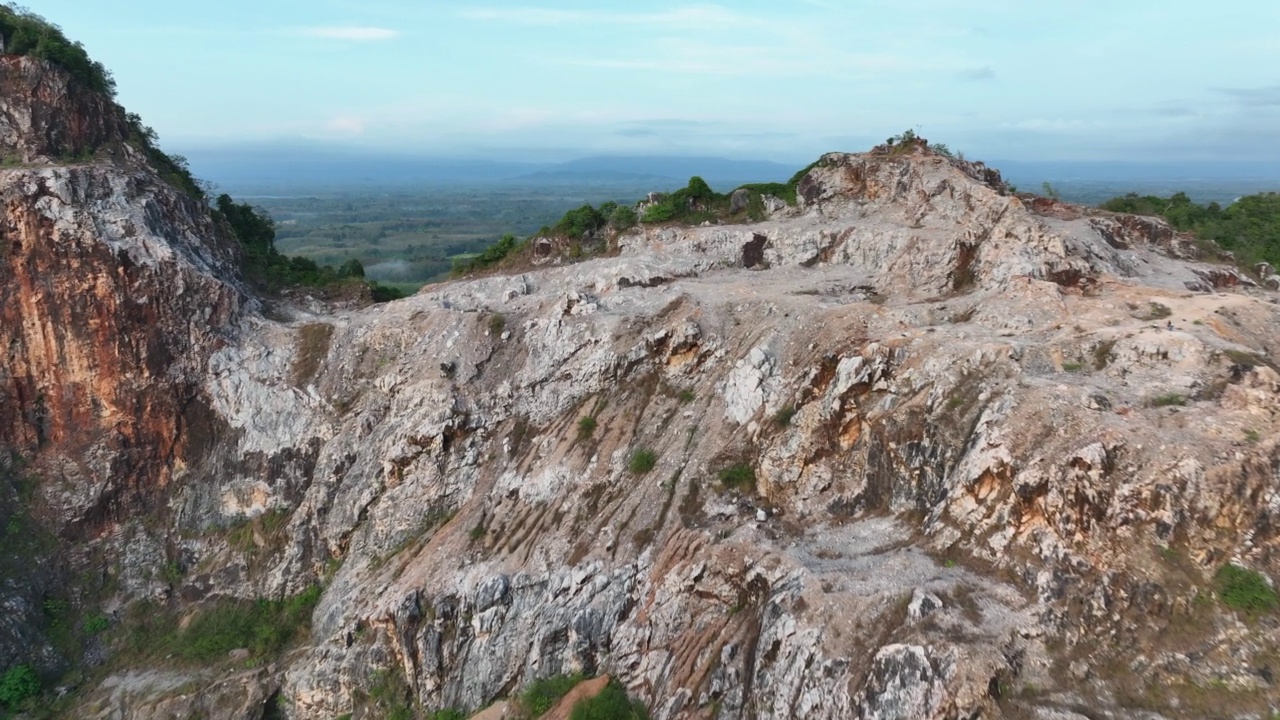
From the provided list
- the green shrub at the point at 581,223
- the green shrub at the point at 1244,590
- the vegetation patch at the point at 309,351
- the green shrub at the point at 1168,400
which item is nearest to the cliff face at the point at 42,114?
the vegetation patch at the point at 309,351

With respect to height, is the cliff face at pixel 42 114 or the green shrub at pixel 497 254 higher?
the cliff face at pixel 42 114

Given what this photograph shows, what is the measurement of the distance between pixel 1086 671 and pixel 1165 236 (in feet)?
90.2

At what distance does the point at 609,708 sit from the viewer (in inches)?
776

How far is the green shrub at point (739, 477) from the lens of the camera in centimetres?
2312

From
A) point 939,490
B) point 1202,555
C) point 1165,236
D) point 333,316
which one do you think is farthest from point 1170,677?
point 333,316

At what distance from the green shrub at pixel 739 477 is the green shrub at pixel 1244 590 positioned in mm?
12172

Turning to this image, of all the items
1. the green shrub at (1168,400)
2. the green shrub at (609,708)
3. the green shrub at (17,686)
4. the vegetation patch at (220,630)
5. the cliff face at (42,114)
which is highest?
the cliff face at (42,114)

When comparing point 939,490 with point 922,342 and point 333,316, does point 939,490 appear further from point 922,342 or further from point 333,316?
point 333,316

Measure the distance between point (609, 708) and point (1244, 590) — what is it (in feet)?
52.2

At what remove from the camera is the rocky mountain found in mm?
15953

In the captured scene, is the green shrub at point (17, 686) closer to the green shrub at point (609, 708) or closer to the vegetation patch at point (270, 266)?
the vegetation patch at point (270, 266)

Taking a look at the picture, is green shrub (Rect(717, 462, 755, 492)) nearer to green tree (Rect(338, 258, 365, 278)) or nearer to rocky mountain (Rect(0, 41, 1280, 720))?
rocky mountain (Rect(0, 41, 1280, 720))

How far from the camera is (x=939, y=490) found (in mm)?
19609

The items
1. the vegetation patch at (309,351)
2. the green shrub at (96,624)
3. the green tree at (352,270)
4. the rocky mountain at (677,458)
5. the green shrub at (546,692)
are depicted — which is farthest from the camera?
the green tree at (352,270)
